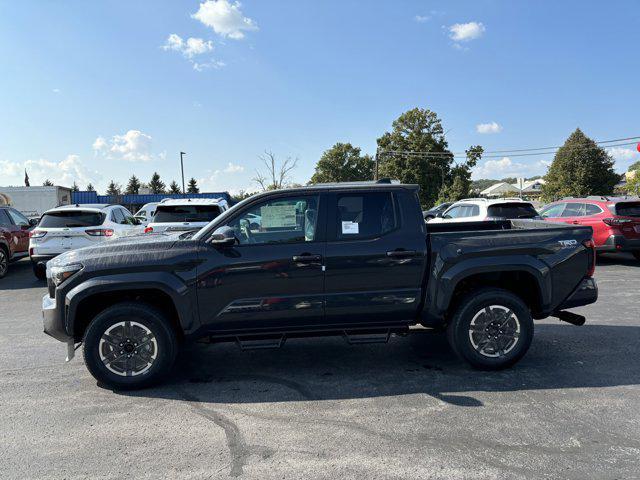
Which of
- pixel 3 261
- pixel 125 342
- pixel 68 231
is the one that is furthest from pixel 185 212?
pixel 125 342

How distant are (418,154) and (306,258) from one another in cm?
5632

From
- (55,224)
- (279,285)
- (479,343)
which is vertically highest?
(55,224)

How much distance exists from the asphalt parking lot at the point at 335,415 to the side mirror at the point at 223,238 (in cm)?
137

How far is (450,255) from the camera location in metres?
4.26

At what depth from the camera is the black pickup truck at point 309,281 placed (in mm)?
4012

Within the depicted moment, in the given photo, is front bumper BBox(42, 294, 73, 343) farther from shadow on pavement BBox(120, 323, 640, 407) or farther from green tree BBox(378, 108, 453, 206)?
green tree BBox(378, 108, 453, 206)

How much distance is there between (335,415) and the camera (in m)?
3.56

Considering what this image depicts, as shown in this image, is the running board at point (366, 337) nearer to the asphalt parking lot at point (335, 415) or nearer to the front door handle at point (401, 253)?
the asphalt parking lot at point (335, 415)

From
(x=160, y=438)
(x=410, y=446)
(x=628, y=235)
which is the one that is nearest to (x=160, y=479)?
(x=160, y=438)

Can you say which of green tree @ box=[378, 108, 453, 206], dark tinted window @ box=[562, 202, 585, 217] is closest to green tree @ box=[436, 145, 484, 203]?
green tree @ box=[378, 108, 453, 206]

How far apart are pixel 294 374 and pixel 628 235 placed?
9.60 meters

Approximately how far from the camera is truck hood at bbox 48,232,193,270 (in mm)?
3963

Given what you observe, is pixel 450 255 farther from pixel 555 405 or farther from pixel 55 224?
pixel 55 224

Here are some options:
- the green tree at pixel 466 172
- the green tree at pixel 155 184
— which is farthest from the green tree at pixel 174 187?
the green tree at pixel 466 172
